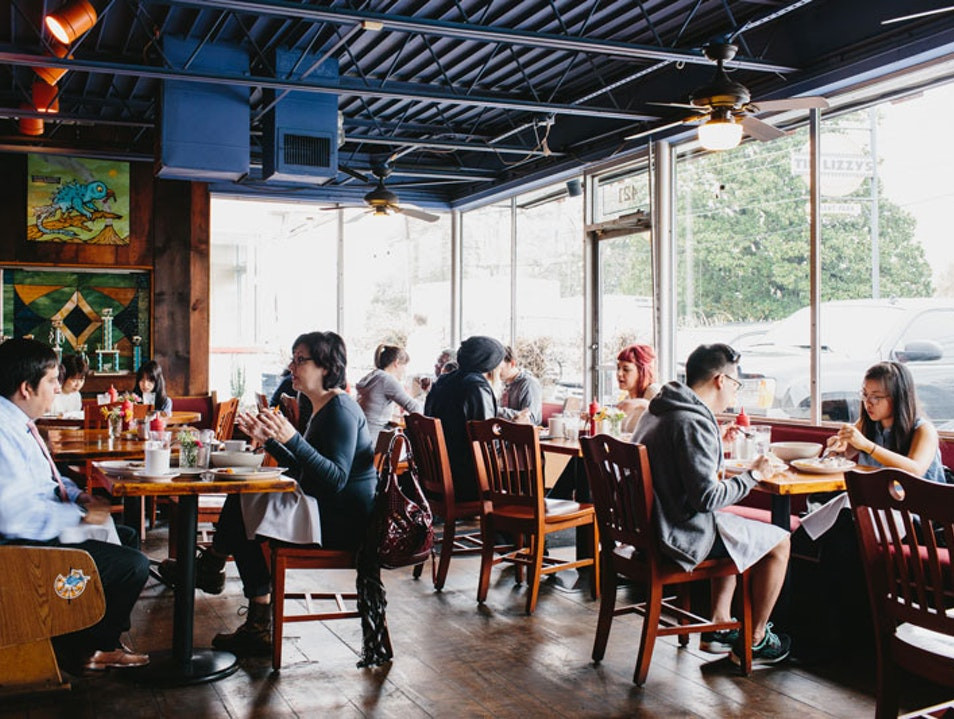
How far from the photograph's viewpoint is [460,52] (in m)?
8.10

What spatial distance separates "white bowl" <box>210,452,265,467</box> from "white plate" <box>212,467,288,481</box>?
0.06 meters

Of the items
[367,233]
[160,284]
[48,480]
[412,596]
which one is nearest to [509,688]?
[412,596]

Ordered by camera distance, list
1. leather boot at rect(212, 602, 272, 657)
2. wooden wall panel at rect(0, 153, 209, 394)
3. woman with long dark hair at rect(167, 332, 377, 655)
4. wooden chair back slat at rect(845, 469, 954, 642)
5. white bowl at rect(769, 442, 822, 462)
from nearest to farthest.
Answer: wooden chair back slat at rect(845, 469, 954, 642) → woman with long dark hair at rect(167, 332, 377, 655) → leather boot at rect(212, 602, 272, 657) → white bowl at rect(769, 442, 822, 462) → wooden wall panel at rect(0, 153, 209, 394)

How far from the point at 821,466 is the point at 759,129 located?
245cm

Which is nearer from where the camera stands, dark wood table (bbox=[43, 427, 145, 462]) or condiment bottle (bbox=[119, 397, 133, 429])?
dark wood table (bbox=[43, 427, 145, 462])

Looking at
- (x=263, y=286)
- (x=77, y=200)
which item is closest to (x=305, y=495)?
(x=77, y=200)

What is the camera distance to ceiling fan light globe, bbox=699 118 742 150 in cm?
542

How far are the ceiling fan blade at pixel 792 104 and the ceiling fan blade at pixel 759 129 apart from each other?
0.13 meters

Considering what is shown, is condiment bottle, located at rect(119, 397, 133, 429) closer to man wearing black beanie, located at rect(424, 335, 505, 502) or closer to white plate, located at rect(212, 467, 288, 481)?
man wearing black beanie, located at rect(424, 335, 505, 502)

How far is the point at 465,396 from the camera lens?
6.00m

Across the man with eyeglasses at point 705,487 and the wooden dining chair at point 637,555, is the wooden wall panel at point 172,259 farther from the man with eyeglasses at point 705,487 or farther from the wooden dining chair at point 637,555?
the man with eyeglasses at point 705,487

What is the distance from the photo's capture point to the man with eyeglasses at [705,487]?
12.6 feet

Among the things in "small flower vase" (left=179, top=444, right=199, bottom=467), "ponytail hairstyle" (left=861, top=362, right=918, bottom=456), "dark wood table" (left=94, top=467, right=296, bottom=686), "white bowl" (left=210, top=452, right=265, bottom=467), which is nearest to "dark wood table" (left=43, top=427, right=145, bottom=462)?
"dark wood table" (left=94, top=467, right=296, bottom=686)

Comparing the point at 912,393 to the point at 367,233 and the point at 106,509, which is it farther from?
the point at 367,233
